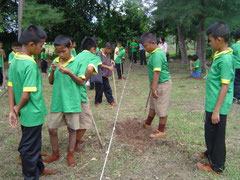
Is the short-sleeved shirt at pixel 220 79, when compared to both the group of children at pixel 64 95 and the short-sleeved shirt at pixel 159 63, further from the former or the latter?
the short-sleeved shirt at pixel 159 63

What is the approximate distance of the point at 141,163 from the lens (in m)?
3.23

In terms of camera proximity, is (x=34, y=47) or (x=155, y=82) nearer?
(x=34, y=47)

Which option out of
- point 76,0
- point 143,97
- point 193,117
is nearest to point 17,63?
point 193,117

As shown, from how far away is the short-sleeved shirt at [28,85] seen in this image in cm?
234

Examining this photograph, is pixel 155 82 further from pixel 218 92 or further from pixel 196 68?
pixel 196 68

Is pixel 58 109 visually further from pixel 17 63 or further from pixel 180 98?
pixel 180 98

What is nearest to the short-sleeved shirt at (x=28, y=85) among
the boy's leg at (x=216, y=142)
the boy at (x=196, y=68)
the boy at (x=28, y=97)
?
the boy at (x=28, y=97)

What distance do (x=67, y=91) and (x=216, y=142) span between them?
A: 191 centimetres

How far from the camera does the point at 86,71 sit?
319 centimetres

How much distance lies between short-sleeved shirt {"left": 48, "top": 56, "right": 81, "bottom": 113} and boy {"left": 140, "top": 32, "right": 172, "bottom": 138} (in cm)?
133

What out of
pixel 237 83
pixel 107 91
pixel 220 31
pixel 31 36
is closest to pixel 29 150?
pixel 31 36

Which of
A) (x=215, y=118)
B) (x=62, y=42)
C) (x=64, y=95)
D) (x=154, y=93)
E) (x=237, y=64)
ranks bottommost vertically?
(x=215, y=118)

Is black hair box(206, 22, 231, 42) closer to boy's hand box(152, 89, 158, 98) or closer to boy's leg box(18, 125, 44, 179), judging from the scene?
boy's hand box(152, 89, 158, 98)

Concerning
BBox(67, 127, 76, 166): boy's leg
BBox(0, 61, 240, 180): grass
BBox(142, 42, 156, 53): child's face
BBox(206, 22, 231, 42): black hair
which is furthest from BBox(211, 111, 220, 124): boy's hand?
BBox(67, 127, 76, 166): boy's leg
